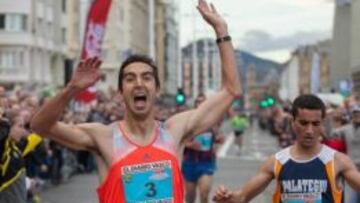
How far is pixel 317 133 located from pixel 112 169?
1.39 m

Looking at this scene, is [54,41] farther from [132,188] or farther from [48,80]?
[132,188]

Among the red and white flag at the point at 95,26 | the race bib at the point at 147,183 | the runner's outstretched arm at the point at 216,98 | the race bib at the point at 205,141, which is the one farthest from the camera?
→ the red and white flag at the point at 95,26

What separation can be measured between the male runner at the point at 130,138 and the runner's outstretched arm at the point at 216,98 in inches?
3.3

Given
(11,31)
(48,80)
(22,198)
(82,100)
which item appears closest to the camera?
(22,198)

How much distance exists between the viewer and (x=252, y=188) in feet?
21.5

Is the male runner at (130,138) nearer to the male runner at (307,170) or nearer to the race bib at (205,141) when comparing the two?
the male runner at (307,170)

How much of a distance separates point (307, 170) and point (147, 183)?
1.14 metres

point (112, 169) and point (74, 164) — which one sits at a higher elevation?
point (112, 169)

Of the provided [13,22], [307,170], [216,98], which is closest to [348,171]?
[307,170]

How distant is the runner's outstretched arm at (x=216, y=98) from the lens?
6234 mm

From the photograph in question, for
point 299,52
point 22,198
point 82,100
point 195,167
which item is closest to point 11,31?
point 82,100

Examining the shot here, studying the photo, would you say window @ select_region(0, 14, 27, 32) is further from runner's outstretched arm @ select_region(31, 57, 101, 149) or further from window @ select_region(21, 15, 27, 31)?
runner's outstretched arm @ select_region(31, 57, 101, 149)

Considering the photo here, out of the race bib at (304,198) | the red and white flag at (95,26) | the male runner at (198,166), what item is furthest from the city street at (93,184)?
the race bib at (304,198)

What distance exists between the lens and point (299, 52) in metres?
194
